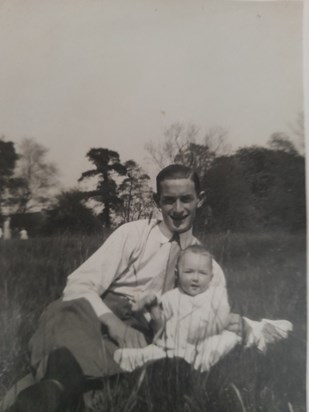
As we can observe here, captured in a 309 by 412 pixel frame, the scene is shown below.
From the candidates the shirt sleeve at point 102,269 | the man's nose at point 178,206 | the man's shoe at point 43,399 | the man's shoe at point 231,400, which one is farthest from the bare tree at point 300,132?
the man's shoe at point 43,399

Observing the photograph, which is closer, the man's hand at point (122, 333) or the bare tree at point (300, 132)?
the man's hand at point (122, 333)

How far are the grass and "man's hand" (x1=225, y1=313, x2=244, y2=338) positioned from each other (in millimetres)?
13

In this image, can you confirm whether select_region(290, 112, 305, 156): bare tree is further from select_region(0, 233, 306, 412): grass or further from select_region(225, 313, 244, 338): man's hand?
select_region(225, 313, 244, 338): man's hand

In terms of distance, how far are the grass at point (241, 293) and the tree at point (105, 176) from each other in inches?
2.6

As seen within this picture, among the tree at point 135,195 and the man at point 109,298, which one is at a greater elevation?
the tree at point 135,195

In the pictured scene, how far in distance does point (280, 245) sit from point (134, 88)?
1.36ft

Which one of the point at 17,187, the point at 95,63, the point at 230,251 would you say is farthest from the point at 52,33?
the point at 230,251

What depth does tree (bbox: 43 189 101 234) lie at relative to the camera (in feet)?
3.11

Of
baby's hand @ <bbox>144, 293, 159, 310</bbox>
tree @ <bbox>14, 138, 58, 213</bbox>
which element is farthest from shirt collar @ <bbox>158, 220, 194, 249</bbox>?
tree @ <bbox>14, 138, 58, 213</bbox>

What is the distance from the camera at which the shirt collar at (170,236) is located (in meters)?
0.96

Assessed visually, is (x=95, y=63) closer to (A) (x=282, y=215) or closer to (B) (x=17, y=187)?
(B) (x=17, y=187)

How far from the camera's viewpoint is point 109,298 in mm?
925

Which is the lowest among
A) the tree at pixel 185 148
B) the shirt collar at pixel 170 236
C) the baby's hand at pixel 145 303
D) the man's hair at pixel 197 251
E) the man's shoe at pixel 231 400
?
the man's shoe at pixel 231 400

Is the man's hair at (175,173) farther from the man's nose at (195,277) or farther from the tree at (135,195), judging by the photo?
the man's nose at (195,277)
